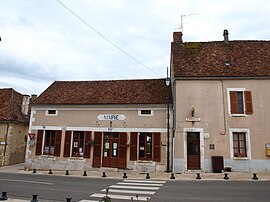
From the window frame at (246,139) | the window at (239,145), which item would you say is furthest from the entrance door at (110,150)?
the window at (239,145)

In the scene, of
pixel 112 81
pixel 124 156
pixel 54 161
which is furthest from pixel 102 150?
pixel 112 81

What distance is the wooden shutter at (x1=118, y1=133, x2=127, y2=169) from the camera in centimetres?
1559

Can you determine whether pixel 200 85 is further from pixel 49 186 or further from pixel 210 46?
pixel 49 186

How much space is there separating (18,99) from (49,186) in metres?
13.5

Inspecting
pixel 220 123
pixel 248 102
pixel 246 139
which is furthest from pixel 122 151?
pixel 248 102

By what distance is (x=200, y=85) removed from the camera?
1473 centimetres

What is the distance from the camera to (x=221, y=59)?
15.8 m

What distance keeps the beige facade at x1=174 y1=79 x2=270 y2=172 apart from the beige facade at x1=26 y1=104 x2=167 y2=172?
1.58 metres

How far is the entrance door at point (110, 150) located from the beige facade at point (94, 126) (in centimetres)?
7

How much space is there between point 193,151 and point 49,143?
9901 millimetres

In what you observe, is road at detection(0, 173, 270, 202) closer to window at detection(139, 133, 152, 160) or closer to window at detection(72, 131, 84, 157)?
window at detection(139, 133, 152, 160)

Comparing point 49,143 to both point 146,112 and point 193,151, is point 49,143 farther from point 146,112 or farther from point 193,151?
point 193,151

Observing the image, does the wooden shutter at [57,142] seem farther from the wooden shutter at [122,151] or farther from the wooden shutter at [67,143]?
the wooden shutter at [122,151]

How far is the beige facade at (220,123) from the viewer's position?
13.7 metres
